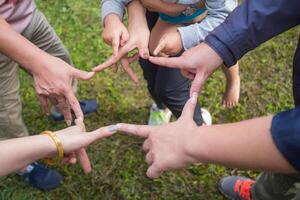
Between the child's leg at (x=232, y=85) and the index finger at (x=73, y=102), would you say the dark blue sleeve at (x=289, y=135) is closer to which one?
the index finger at (x=73, y=102)

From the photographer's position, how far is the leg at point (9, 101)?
1748 mm

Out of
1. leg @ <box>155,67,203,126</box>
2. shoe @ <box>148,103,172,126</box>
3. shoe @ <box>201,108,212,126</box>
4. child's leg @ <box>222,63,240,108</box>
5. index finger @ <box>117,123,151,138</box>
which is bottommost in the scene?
shoe @ <box>201,108,212,126</box>

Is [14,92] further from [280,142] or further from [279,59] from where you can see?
[279,59]

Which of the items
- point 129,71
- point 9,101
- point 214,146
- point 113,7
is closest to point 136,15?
point 113,7

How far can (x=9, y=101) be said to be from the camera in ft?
5.93

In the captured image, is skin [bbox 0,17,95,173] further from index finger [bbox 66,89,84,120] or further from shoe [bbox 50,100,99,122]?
shoe [bbox 50,100,99,122]

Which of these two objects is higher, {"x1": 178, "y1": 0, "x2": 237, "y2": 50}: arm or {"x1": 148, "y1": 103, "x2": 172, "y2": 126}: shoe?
{"x1": 178, "y1": 0, "x2": 237, "y2": 50}: arm

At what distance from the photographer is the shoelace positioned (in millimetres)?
1937

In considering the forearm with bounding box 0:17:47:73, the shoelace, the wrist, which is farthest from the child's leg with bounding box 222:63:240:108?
the forearm with bounding box 0:17:47:73

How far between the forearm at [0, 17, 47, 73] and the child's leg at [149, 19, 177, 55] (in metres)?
0.44

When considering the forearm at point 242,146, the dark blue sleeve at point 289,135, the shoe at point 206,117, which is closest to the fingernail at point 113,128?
the forearm at point 242,146

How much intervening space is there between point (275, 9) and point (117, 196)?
1.21 m

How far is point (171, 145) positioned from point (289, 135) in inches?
12.9

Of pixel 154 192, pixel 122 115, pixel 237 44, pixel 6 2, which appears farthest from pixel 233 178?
pixel 6 2
